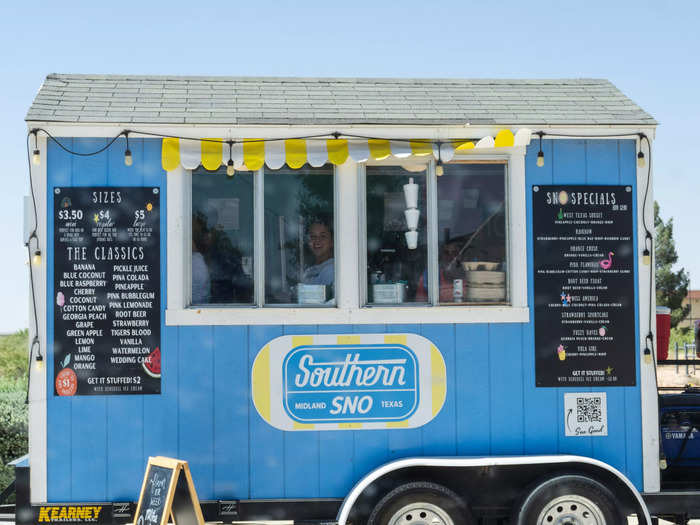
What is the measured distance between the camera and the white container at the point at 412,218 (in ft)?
17.6

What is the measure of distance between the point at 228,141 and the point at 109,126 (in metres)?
0.76

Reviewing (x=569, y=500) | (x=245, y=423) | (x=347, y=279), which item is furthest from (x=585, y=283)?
(x=245, y=423)

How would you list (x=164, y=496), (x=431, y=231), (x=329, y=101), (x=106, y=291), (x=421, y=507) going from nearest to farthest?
(x=164, y=496), (x=421, y=507), (x=106, y=291), (x=431, y=231), (x=329, y=101)

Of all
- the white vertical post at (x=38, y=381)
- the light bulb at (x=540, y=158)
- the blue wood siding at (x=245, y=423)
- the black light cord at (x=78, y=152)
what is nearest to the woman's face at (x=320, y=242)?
the blue wood siding at (x=245, y=423)

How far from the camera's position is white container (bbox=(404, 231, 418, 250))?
5.37m

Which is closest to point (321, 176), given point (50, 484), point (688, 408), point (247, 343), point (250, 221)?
point (250, 221)

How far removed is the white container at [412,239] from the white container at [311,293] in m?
0.64

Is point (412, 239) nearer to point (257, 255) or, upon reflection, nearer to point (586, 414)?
point (257, 255)

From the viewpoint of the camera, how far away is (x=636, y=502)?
513 cm

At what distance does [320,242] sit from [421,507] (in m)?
1.83

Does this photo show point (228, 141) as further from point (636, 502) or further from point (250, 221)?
point (636, 502)

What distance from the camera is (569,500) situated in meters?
5.11

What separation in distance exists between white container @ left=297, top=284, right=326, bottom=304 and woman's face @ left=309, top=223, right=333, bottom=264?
0.17 meters

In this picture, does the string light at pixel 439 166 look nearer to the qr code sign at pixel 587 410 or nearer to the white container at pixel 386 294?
the white container at pixel 386 294
